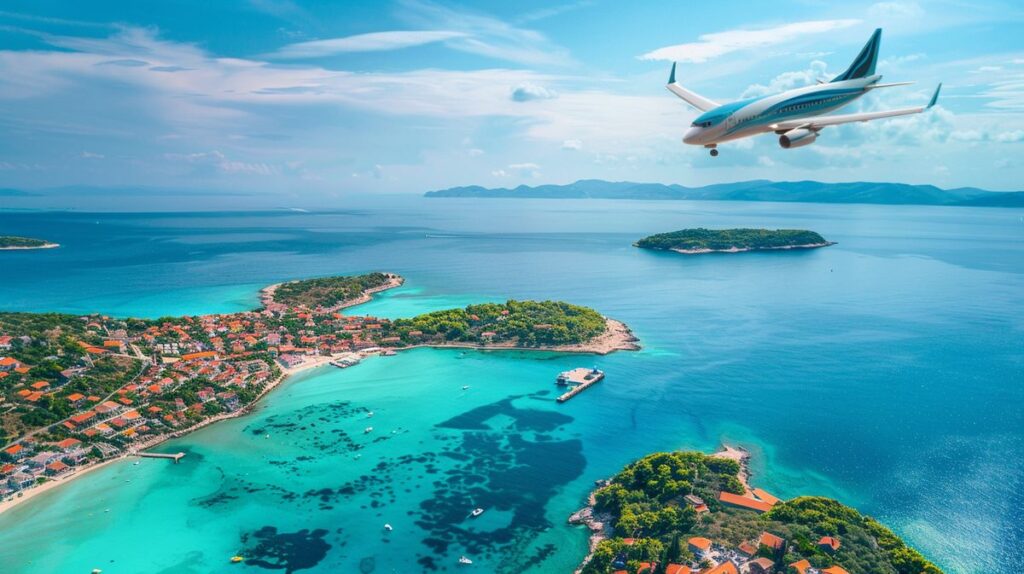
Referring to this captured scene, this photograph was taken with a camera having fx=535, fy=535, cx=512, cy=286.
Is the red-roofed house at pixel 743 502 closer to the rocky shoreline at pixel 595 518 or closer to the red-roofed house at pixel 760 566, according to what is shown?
the rocky shoreline at pixel 595 518

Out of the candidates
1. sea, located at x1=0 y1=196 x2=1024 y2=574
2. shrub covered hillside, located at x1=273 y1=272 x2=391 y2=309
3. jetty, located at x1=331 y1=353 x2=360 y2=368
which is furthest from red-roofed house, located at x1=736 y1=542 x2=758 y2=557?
shrub covered hillside, located at x1=273 y1=272 x2=391 y2=309

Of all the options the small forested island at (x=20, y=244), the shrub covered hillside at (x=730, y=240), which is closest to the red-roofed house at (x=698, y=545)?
the shrub covered hillside at (x=730, y=240)

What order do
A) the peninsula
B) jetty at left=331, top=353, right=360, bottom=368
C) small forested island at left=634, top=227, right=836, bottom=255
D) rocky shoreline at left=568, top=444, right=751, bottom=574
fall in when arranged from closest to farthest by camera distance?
rocky shoreline at left=568, top=444, right=751, bottom=574
the peninsula
jetty at left=331, top=353, right=360, bottom=368
small forested island at left=634, top=227, right=836, bottom=255

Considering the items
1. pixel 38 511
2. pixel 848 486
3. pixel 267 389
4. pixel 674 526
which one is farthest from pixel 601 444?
pixel 38 511

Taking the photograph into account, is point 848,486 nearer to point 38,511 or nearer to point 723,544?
point 723,544

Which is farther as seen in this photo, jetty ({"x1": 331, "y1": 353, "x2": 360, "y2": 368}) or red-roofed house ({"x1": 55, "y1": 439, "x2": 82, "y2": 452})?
jetty ({"x1": 331, "y1": 353, "x2": 360, "y2": 368})

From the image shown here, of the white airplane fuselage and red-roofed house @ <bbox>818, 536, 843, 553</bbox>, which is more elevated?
the white airplane fuselage

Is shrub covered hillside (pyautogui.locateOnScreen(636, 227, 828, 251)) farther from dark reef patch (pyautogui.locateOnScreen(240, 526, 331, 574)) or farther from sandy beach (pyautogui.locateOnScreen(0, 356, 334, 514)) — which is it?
dark reef patch (pyautogui.locateOnScreen(240, 526, 331, 574))
